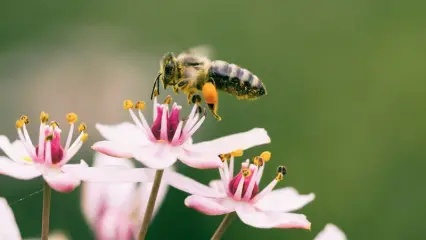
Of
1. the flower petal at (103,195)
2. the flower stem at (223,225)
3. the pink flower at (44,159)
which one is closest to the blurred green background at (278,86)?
the flower petal at (103,195)

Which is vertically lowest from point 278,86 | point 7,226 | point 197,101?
point 278,86

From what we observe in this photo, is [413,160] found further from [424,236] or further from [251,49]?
[251,49]

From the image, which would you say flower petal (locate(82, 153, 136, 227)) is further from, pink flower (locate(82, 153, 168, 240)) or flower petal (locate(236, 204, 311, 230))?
flower petal (locate(236, 204, 311, 230))

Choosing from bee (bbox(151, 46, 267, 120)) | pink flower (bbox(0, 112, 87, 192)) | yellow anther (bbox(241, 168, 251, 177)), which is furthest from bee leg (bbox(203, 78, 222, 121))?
pink flower (bbox(0, 112, 87, 192))

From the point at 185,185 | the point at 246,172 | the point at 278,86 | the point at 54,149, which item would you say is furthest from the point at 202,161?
the point at 278,86

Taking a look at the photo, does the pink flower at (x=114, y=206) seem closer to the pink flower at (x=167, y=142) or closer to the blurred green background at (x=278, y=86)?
the pink flower at (x=167, y=142)

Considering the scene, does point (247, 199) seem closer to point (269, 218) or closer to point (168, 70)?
point (269, 218)
